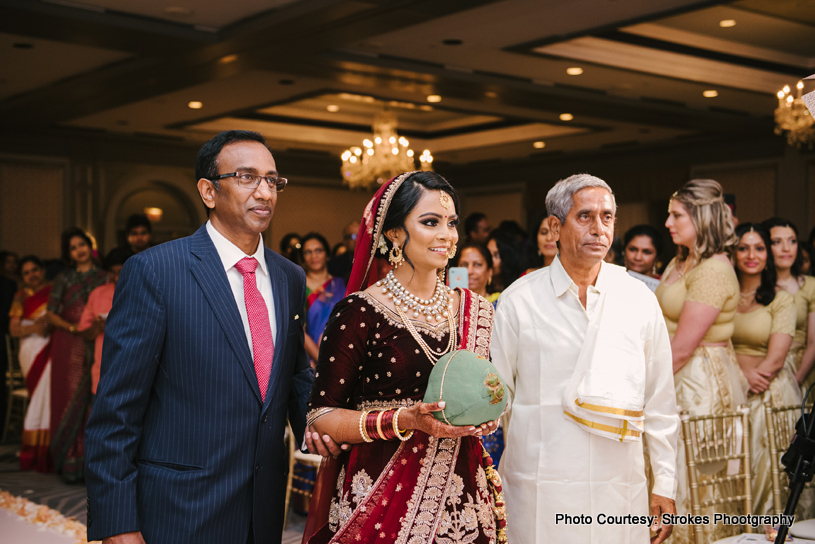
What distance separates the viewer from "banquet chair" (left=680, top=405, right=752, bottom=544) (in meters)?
2.67

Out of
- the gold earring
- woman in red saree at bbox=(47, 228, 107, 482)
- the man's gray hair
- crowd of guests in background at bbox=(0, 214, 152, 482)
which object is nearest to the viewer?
the gold earring

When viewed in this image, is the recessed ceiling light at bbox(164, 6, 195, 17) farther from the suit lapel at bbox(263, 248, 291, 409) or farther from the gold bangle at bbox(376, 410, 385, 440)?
the gold bangle at bbox(376, 410, 385, 440)

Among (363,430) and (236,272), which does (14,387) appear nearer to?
(236,272)

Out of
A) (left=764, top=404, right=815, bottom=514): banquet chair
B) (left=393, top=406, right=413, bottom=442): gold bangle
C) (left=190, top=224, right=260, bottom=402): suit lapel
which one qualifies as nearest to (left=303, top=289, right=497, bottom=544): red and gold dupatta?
(left=393, top=406, right=413, bottom=442): gold bangle

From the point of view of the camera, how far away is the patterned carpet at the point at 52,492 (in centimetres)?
444

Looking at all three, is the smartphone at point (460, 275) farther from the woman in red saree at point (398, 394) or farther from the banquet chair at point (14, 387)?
the banquet chair at point (14, 387)

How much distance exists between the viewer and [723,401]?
3.27 m

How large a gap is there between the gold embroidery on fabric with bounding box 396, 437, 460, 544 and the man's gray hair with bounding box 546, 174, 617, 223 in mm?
784

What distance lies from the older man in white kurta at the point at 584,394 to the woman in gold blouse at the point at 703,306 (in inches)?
46.3

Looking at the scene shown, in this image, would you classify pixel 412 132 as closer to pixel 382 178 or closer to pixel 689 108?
pixel 382 178

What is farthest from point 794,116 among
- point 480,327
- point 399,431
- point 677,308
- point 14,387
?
point 14,387

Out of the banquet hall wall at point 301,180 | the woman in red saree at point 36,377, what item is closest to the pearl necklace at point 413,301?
the woman in red saree at point 36,377

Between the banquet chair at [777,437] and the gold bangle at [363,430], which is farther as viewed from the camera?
the banquet chair at [777,437]

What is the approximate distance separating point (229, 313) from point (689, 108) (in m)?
8.82
